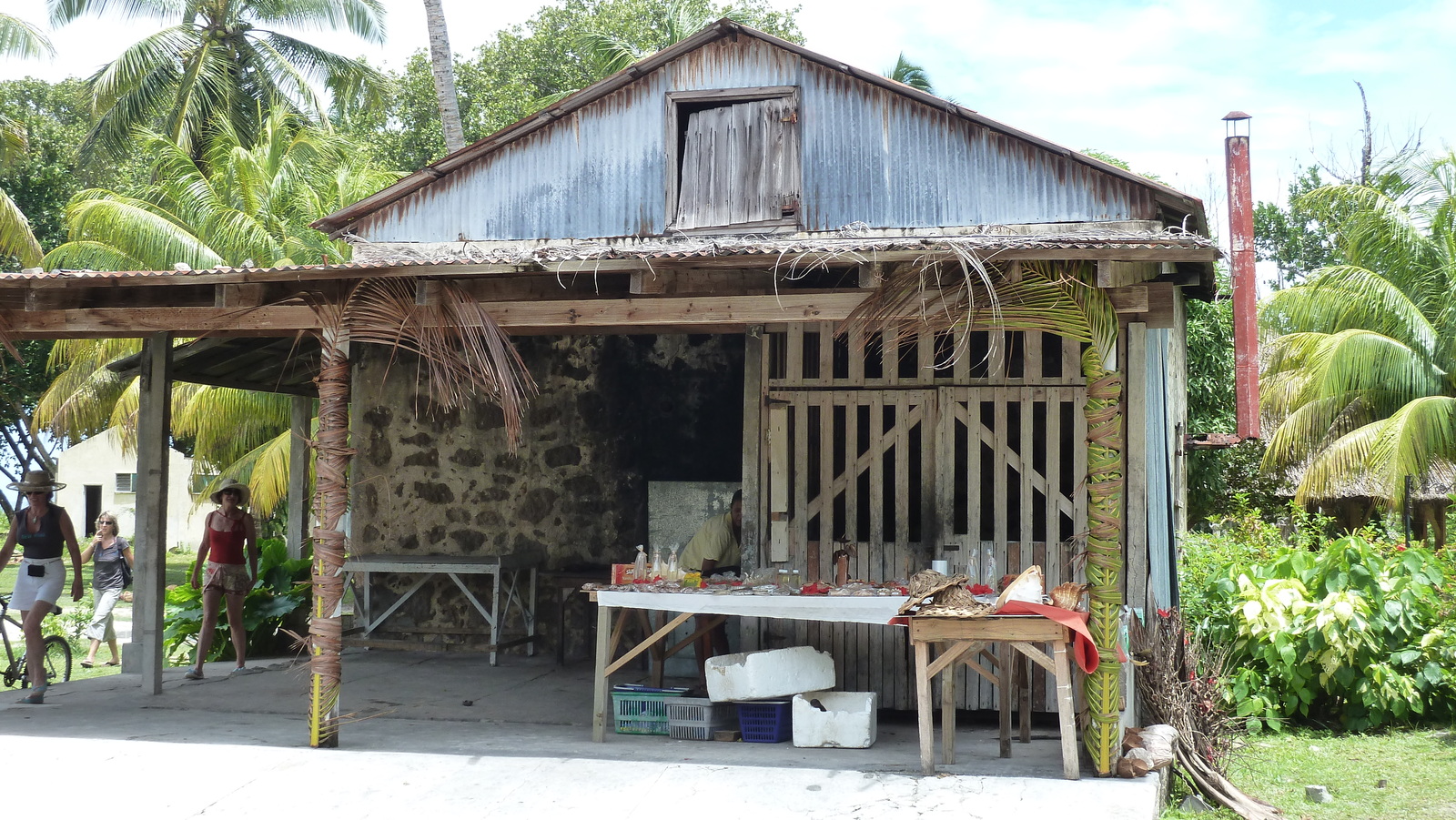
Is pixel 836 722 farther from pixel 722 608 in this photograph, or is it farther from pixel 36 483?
pixel 36 483

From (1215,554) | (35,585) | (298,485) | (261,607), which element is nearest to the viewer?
(35,585)

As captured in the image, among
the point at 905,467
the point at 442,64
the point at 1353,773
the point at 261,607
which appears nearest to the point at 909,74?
the point at 442,64

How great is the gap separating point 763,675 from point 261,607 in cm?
580

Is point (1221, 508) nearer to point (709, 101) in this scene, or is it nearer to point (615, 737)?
point (709, 101)

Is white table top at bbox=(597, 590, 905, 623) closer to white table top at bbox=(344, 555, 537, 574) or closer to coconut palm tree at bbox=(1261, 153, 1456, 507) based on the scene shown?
white table top at bbox=(344, 555, 537, 574)

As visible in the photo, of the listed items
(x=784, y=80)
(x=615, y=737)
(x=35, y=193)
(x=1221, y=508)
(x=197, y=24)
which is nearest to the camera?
(x=615, y=737)

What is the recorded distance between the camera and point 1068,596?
243 inches

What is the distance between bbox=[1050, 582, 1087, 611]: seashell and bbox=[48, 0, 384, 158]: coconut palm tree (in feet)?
65.8

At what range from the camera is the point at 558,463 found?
10.4 meters

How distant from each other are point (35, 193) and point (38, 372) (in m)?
4.22

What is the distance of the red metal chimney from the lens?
396 inches

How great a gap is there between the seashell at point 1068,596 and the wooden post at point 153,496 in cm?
581

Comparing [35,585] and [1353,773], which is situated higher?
[35,585]

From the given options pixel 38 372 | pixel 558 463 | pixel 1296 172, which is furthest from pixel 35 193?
pixel 1296 172
